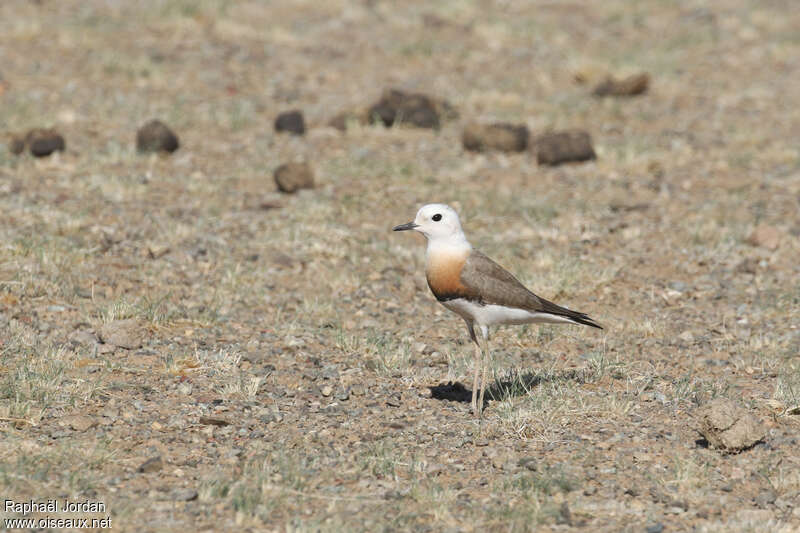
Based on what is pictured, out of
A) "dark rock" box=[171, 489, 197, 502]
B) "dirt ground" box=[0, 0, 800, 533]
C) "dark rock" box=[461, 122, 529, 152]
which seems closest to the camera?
"dark rock" box=[171, 489, 197, 502]

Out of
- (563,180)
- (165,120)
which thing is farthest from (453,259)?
(165,120)

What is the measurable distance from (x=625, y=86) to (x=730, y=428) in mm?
11579

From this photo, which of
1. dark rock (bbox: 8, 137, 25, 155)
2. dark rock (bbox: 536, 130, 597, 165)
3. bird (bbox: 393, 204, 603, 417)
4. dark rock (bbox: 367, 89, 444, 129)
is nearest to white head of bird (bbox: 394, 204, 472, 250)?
bird (bbox: 393, 204, 603, 417)

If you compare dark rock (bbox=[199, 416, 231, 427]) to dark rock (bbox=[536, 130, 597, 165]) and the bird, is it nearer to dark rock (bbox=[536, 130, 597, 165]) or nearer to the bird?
the bird

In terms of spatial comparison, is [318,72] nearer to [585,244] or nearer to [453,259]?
[585,244]

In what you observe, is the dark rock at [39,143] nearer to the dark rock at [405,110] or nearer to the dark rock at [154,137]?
the dark rock at [154,137]

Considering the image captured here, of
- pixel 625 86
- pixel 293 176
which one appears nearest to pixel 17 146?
pixel 293 176

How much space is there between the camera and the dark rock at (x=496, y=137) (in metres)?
14.5

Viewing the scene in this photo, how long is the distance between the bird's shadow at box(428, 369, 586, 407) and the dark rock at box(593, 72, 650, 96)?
10.0 meters

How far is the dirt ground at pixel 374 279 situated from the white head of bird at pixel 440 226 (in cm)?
127

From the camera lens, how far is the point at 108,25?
62.5 ft

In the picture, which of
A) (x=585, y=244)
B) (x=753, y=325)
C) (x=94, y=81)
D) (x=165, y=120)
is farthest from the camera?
(x=94, y=81)

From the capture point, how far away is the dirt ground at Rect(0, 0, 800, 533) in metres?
6.28

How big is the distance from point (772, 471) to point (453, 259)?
264 centimetres
